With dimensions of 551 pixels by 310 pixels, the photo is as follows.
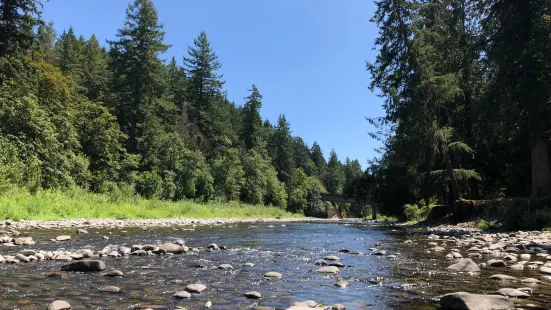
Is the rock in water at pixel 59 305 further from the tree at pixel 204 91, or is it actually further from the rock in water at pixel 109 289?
the tree at pixel 204 91

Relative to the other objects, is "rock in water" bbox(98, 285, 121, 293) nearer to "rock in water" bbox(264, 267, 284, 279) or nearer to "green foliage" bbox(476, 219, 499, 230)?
"rock in water" bbox(264, 267, 284, 279)

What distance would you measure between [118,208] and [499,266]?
2442 cm

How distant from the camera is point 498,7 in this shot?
818 inches

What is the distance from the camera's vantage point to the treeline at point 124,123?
88.6ft

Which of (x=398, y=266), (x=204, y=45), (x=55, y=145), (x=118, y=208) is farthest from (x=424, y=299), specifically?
(x=204, y=45)

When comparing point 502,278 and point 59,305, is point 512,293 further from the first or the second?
point 59,305

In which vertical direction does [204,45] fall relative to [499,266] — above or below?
above

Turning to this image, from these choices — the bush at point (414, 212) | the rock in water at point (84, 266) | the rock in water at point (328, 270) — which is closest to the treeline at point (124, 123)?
the bush at point (414, 212)

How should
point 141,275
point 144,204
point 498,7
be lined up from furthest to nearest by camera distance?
point 144,204, point 498,7, point 141,275

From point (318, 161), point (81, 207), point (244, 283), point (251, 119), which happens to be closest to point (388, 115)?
point (81, 207)

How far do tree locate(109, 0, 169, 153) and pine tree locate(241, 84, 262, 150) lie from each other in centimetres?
3837

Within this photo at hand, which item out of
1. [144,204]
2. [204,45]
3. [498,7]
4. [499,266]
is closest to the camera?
[499,266]

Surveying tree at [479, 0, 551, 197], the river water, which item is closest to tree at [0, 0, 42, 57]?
the river water

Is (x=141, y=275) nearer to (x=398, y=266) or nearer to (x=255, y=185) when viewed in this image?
(x=398, y=266)
